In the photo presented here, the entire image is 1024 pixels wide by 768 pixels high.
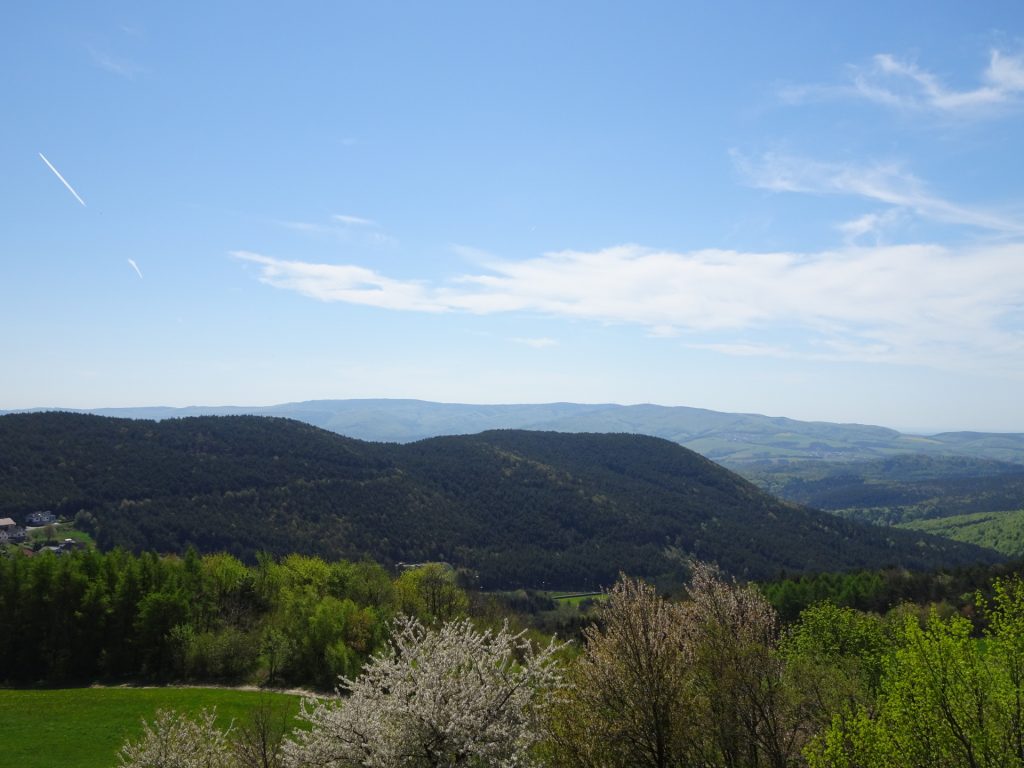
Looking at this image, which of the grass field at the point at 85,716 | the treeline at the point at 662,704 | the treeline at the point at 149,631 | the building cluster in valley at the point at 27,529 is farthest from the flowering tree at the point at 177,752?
the building cluster in valley at the point at 27,529

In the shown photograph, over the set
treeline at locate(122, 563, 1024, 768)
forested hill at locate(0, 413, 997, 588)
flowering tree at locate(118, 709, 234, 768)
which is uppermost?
treeline at locate(122, 563, 1024, 768)

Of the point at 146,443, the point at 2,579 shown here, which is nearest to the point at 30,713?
the point at 2,579

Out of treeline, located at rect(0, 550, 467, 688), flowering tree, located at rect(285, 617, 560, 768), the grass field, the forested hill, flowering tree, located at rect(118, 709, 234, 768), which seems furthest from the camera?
the forested hill

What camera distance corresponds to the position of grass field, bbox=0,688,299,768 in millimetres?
30297

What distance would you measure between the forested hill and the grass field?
9020cm

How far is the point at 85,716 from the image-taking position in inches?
1414

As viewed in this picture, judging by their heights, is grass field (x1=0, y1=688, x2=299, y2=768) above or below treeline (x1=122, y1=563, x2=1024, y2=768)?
below

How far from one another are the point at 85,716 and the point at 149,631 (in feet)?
49.3

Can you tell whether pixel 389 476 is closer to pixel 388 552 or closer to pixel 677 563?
pixel 388 552

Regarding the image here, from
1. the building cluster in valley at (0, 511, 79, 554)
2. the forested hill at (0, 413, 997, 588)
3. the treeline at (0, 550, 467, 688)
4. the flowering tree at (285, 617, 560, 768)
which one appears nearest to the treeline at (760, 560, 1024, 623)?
the treeline at (0, 550, 467, 688)

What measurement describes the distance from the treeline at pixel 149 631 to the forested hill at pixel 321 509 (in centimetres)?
7653

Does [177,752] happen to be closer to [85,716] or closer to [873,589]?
[85,716]

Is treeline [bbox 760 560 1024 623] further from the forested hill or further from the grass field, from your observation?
the grass field

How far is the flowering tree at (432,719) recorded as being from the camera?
538 inches
